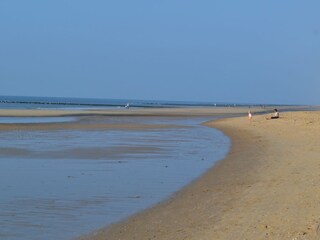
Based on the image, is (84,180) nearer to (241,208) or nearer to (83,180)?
(83,180)

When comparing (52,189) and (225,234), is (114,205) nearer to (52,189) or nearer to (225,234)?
(52,189)

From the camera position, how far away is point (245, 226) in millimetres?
7688

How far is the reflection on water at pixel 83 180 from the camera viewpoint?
8.74 meters

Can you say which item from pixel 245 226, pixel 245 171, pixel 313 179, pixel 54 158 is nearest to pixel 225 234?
pixel 245 226

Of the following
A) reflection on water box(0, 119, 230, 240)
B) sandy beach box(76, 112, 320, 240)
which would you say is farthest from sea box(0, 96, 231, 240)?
sandy beach box(76, 112, 320, 240)

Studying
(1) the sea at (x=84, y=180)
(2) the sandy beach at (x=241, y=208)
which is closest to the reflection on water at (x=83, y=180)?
(1) the sea at (x=84, y=180)

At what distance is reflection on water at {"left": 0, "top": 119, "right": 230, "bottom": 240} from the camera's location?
8742 mm

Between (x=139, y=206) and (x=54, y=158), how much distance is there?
840cm

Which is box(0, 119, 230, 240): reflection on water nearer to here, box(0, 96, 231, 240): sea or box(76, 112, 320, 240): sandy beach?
box(0, 96, 231, 240): sea

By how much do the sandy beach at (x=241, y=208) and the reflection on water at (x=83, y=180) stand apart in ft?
1.86

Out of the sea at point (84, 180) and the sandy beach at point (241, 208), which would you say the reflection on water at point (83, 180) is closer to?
the sea at point (84, 180)

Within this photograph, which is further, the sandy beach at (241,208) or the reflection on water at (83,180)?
the reflection on water at (83,180)

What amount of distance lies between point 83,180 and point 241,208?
5079 millimetres

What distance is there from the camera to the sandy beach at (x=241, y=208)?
749 cm
